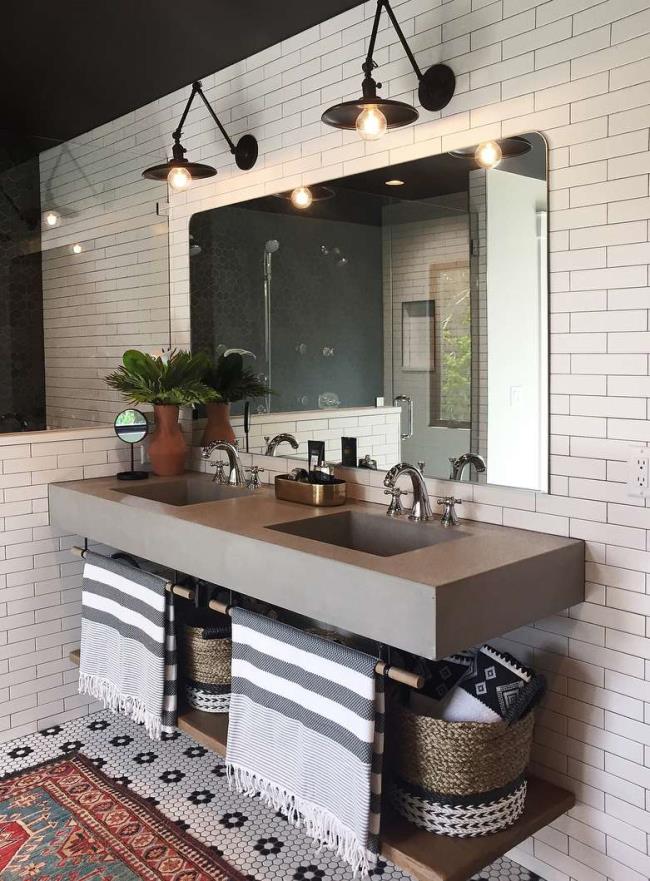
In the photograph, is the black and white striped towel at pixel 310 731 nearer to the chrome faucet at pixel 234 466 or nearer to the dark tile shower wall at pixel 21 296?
the chrome faucet at pixel 234 466

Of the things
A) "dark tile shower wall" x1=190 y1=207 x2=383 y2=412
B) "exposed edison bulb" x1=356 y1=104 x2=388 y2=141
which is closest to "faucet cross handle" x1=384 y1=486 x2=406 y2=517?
"dark tile shower wall" x1=190 y1=207 x2=383 y2=412

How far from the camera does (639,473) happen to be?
1.98 metres

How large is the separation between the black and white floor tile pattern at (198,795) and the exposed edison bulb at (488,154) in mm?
1976

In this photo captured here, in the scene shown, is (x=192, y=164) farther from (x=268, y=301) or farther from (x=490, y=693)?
Answer: (x=490, y=693)

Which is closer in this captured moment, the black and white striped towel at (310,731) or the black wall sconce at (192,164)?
the black and white striped towel at (310,731)

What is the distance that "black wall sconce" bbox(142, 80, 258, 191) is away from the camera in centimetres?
303

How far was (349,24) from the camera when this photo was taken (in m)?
2.68

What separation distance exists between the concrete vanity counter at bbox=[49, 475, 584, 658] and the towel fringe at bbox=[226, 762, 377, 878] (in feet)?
1.83

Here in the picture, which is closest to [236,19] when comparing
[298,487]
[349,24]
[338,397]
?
[349,24]

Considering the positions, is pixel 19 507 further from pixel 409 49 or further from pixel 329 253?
pixel 409 49

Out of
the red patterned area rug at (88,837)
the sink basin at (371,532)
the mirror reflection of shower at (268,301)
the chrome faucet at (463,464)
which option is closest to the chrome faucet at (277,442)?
the mirror reflection of shower at (268,301)

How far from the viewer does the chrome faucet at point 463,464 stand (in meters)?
2.35

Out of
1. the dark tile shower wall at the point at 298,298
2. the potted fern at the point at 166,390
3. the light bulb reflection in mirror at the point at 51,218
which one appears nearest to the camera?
the dark tile shower wall at the point at 298,298

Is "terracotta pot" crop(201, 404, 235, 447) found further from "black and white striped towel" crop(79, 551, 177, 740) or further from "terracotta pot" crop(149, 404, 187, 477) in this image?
"black and white striped towel" crop(79, 551, 177, 740)
